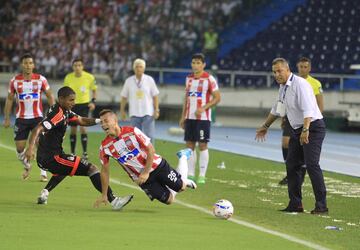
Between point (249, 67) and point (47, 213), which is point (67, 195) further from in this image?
point (249, 67)

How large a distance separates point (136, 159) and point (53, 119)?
1.48m

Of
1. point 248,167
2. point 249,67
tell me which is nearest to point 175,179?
point 248,167

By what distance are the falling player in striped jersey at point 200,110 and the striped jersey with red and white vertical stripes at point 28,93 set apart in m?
2.41

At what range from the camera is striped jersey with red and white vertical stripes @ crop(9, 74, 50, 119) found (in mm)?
16953

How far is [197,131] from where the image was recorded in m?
16.9

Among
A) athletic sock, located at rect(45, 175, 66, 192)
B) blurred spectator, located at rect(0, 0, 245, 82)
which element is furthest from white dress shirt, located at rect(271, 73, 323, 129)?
blurred spectator, located at rect(0, 0, 245, 82)

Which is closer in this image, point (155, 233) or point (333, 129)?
point (155, 233)

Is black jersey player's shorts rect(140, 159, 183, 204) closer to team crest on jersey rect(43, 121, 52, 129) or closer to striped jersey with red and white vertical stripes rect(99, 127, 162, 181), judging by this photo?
striped jersey with red and white vertical stripes rect(99, 127, 162, 181)

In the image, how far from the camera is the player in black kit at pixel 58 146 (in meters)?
13.1

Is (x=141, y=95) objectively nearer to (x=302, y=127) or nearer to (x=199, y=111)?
(x=199, y=111)

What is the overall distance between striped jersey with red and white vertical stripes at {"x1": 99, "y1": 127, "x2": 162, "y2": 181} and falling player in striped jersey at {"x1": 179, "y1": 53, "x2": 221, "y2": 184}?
4.39 m

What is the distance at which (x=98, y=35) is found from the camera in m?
38.5

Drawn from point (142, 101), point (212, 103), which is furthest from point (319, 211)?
point (142, 101)

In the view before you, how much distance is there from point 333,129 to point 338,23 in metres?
5.35
